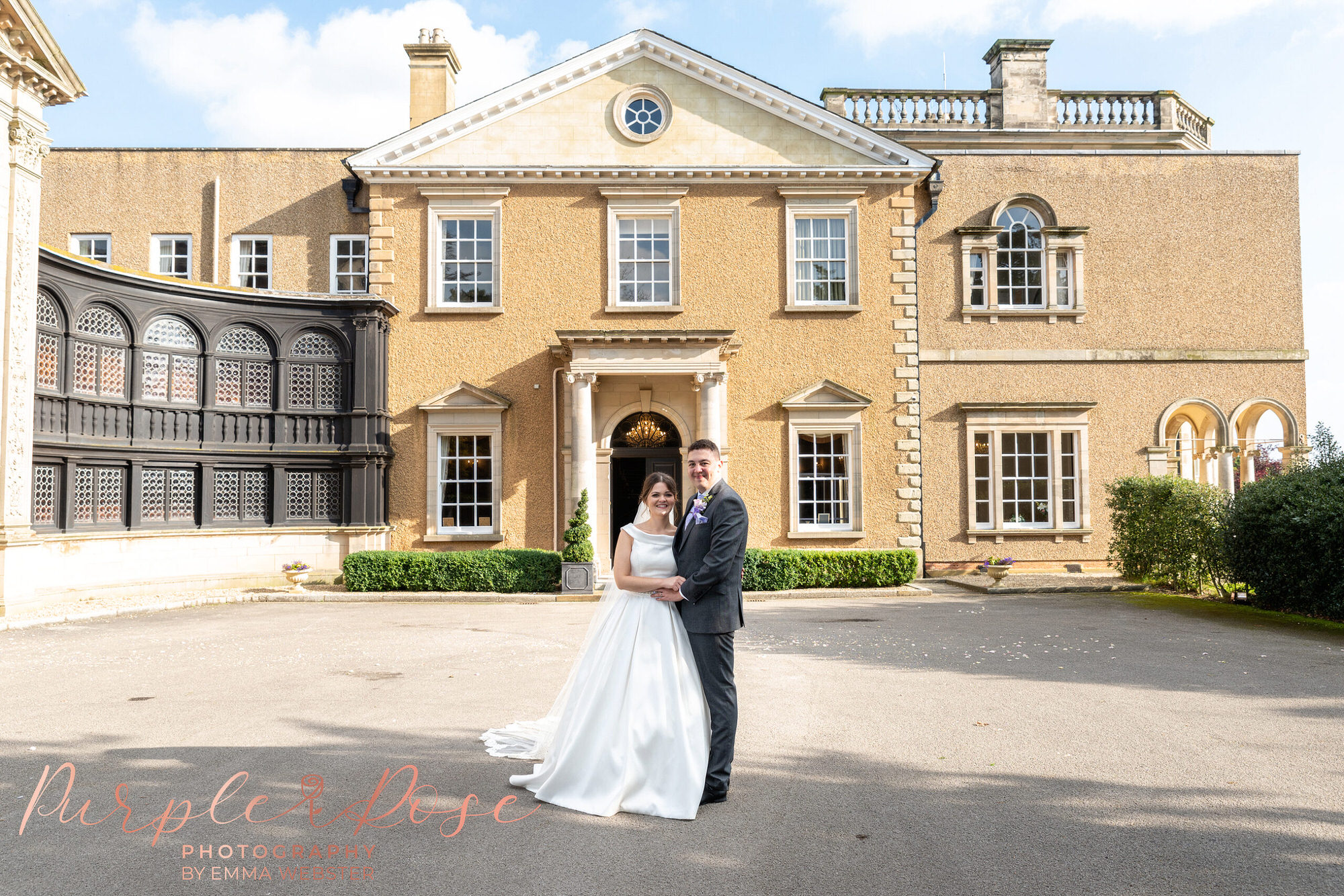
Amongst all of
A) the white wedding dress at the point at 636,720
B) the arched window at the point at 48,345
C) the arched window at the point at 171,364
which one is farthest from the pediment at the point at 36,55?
the white wedding dress at the point at 636,720

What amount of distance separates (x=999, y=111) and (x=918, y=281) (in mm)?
7044

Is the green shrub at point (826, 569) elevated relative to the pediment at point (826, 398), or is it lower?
lower

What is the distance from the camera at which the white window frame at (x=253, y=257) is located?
19.3m

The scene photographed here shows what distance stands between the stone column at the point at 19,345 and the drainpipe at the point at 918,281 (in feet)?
50.8

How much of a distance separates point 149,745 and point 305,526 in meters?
11.6

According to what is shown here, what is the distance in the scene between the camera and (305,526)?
1672cm

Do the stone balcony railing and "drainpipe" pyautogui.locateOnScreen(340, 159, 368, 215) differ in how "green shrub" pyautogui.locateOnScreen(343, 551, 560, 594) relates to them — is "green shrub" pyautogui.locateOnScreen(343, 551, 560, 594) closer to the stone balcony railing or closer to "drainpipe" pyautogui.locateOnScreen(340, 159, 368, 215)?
"drainpipe" pyautogui.locateOnScreen(340, 159, 368, 215)

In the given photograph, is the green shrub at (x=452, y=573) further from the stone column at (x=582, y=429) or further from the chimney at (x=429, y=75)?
the chimney at (x=429, y=75)

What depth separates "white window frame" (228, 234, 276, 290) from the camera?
19.3 meters

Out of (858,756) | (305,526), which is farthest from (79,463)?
(858,756)

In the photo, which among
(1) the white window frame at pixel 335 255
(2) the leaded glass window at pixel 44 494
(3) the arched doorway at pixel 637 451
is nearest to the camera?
(2) the leaded glass window at pixel 44 494

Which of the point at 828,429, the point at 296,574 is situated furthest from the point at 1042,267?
the point at 296,574

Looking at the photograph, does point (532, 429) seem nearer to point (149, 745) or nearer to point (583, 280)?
point (583, 280)

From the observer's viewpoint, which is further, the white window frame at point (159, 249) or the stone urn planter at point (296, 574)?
the white window frame at point (159, 249)
